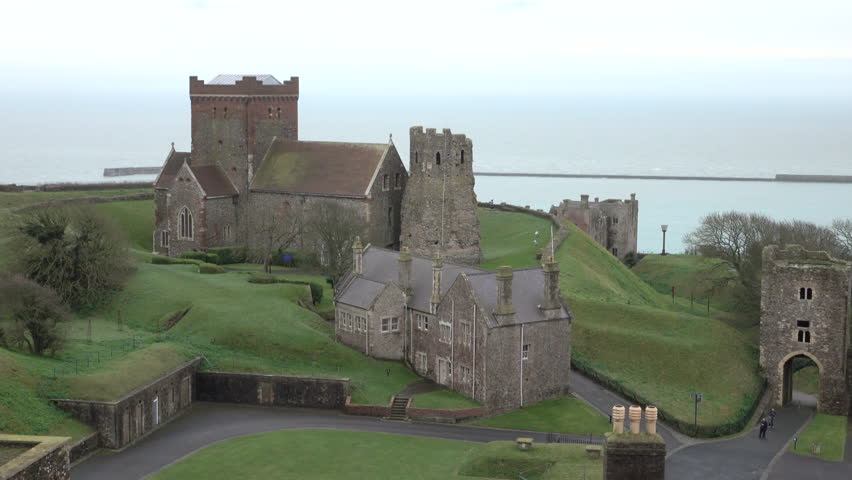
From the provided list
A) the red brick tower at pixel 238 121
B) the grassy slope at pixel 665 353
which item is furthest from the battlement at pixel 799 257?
the red brick tower at pixel 238 121

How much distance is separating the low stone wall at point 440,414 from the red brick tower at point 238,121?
129ft

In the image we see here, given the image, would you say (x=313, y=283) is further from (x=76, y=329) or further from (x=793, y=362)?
(x=793, y=362)

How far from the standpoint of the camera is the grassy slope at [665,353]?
5700 cm

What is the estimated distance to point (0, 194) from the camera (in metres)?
97.5

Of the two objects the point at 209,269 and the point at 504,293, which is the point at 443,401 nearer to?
the point at 504,293

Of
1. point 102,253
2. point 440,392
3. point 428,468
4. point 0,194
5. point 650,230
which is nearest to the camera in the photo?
point 428,468

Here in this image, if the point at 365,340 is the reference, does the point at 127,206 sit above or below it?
above

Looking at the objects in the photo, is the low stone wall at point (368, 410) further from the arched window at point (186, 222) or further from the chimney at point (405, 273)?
the arched window at point (186, 222)

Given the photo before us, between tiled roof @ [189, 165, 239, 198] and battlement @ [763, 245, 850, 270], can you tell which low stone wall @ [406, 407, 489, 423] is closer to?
battlement @ [763, 245, 850, 270]

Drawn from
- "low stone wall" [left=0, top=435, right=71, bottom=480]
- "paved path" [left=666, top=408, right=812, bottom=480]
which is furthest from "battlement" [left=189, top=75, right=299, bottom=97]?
"low stone wall" [left=0, top=435, right=71, bottom=480]

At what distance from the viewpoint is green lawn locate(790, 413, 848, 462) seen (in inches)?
1996

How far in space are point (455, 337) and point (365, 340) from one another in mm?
6529

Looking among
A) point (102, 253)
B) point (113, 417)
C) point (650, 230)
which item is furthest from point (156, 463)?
point (650, 230)

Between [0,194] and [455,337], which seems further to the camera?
[0,194]
